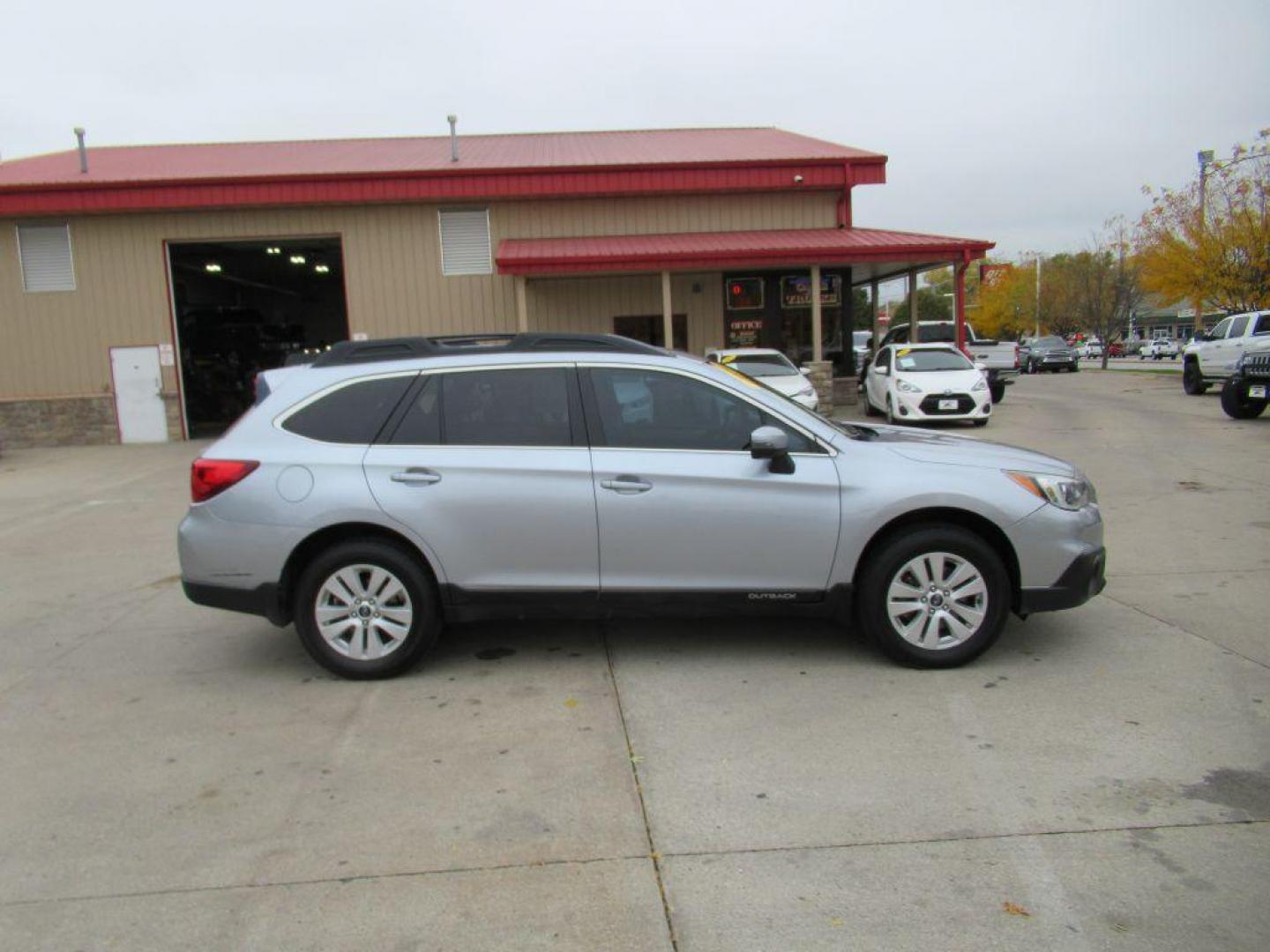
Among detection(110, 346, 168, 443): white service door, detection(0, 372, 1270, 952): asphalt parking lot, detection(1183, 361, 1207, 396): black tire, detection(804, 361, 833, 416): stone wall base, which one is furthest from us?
detection(1183, 361, 1207, 396): black tire

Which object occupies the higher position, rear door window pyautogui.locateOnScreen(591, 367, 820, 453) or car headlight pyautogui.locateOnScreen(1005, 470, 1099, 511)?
rear door window pyautogui.locateOnScreen(591, 367, 820, 453)

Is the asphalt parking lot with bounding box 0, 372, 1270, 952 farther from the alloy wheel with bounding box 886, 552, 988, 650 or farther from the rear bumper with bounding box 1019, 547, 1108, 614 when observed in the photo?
the rear bumper with bounding box 1019, 547, 1108, 614

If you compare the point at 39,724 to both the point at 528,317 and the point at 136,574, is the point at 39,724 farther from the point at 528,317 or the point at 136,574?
the point at 528,317

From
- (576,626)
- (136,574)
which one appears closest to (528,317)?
(136,574)

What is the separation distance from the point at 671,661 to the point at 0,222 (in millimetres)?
19865

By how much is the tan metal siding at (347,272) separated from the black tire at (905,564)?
619 inches

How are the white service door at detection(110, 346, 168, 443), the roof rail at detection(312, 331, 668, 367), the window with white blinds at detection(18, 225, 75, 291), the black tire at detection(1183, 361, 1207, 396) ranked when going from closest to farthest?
the roof rail at detection(312, 331, 668, 367), the window with white blinds at detection(18, 225, 75, 291), the white service door at detection(110, 346, 168, 443), the black tire at detection(1183, 361, 1207, 396)

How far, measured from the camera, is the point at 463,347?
17.6 ft

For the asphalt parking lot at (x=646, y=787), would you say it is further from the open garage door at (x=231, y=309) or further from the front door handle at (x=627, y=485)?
the open garage door at (x=231, y=309)

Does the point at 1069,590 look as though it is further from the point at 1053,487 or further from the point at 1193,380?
the point at 1193,380

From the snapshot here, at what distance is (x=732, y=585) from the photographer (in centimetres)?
491

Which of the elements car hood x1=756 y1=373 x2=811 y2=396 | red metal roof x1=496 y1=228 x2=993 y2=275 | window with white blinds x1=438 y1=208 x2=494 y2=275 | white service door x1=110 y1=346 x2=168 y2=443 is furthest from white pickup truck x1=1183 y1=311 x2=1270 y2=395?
white service door x1=110 y1=346 x2=168 y2=443

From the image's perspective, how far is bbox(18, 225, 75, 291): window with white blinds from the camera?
63.1ft

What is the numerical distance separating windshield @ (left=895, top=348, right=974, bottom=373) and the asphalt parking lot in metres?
11.1
